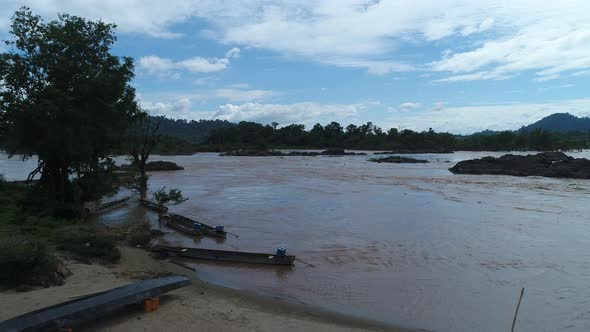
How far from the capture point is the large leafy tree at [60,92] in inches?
515

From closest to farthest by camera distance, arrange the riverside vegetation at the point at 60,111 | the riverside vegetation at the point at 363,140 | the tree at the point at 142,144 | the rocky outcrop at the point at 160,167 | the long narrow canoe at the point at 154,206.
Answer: the riverside vegetation at the point at 60,111
the long narrow canoe at the point at 154,206
the tree at the point at 142,144
the rocky outcrop at the point at 160,167
the riverside vegetation at the point at 363,140

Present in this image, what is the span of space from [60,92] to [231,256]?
7419mm

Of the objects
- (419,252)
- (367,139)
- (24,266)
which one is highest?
(367,139)

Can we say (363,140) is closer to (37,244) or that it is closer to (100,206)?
(100,206)

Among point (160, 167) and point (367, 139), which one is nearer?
point (160, 167)

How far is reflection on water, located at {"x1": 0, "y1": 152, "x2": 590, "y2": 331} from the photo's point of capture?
845 cm

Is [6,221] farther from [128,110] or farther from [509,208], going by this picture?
[509,208]

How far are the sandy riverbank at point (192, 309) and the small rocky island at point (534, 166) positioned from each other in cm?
3978

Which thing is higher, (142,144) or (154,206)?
(142,144)

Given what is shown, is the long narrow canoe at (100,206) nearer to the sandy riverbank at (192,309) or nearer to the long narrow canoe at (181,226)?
the long narrow canoe at (181,226)

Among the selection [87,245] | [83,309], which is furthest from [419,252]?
[83,309]

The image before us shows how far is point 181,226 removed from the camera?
14.7 metres

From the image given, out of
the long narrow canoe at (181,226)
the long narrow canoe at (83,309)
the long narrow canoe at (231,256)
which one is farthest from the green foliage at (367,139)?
the long narrow canoe at (83,309)

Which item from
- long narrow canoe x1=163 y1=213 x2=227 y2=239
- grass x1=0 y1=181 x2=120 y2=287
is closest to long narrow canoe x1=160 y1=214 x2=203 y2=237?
long narrow canoe x1=163 y1=213 x2=227 y2=239
